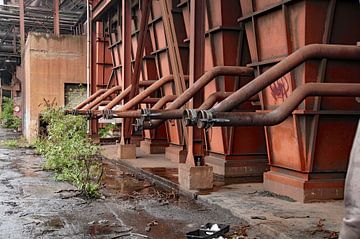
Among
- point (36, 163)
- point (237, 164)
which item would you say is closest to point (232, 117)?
point (237, 164)

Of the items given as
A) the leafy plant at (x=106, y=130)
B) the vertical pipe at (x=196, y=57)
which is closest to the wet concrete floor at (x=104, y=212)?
the vertical pipe at (x=196, y=57)

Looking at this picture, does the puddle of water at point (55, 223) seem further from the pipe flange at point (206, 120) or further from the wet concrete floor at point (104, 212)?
the pipe flange at point (206, 120)

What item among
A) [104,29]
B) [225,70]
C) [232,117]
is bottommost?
[232,117]

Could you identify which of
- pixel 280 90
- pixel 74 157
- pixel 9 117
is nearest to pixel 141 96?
pixel 74 157

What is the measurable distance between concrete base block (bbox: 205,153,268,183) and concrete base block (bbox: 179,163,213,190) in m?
1.20

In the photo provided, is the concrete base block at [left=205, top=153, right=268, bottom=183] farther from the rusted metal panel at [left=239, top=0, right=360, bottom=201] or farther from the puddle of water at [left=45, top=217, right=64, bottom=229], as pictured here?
the puddle of water at [left=45, top=217, right=64, bottom=229]

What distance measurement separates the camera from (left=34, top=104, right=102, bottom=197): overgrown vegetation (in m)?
8.81

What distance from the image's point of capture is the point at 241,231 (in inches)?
223

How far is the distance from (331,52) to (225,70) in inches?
96.1

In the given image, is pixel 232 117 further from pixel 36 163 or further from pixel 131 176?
pixel 36 163

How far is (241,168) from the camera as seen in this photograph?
9.59 m

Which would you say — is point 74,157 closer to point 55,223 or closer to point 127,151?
point 127,151

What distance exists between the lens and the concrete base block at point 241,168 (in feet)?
31.2

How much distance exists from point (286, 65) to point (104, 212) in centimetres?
355
